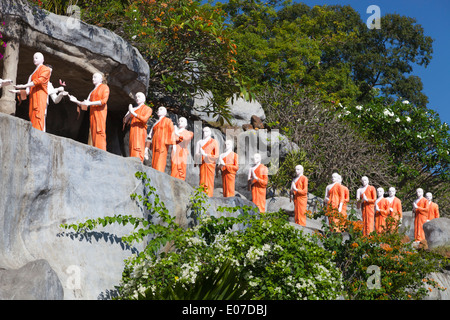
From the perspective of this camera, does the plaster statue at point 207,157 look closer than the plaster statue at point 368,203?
Yes

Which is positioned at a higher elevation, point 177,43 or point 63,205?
point 177,43

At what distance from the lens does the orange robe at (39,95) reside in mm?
10328

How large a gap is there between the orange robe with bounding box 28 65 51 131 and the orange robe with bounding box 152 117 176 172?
246 cm

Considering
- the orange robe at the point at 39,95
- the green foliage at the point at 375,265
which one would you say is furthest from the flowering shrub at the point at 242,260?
the orange robe at the point at 39,95

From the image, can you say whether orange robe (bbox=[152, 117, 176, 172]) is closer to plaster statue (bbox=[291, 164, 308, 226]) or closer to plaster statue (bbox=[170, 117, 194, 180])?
plaster statue (bbox=[170, 117, 194, 180])

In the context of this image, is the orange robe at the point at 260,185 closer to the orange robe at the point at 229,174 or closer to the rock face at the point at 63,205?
the orange robe at the point at 229,174

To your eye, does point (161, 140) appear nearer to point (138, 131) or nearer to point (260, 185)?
point (138, 131)

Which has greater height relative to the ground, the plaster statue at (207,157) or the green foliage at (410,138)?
the green foliage at (410,138)

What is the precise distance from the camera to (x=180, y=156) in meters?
12.7

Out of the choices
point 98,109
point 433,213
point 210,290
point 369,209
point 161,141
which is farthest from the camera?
point 433,213

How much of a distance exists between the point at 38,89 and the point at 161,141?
2.66 metres

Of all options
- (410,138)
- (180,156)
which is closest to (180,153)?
(180,156)

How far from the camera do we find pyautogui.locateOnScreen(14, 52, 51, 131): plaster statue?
1033cm
